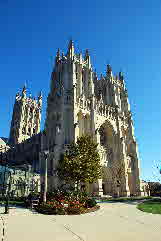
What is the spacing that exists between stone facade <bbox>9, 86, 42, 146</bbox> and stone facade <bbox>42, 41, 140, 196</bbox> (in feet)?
110

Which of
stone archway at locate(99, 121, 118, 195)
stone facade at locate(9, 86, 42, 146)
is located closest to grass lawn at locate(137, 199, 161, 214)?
stone archway at locate(99, 121, 118, 195)

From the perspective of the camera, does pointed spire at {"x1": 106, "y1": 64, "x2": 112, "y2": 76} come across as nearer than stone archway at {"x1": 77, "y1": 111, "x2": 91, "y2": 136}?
No

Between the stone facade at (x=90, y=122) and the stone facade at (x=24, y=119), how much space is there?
3363cm

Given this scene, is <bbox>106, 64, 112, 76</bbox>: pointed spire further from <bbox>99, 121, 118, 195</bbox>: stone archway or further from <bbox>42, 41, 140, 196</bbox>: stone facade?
<bbox>99, 121, 118, 195</bbox>: stone archway

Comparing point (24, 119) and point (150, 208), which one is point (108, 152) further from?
point (24, 119)

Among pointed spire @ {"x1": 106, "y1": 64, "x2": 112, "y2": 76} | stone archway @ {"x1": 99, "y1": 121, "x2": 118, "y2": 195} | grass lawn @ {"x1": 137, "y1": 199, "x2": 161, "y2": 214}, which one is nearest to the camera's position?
grass lawn @ {"x1": 137, "y1": 199, "x2": 161, "y2": 214}

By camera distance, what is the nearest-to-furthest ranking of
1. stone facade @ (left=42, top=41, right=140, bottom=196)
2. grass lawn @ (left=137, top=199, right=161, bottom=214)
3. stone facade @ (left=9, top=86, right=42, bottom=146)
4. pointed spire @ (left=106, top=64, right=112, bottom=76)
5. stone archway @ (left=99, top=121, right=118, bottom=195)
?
grass lawn @ (left=137, top=199, right=161, bottom=214)
stone facade @ (left=42, top=41, right=140, bottom=196)
stone archway @ (left=99, top=121, right=118, bottom=195)
pointed spire @ (left=106, top=64, right=112, bottom=76)
stone facade @ (left=9, top=86, right=42, bottom=146)

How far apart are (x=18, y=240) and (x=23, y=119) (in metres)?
83.0

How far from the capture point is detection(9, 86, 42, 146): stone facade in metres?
84.9

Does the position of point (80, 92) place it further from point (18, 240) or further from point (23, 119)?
point (18, 240)

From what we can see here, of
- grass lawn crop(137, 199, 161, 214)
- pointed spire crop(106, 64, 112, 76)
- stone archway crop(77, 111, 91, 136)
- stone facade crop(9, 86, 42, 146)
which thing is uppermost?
pointed spire crop(106, 64, 112, 76)

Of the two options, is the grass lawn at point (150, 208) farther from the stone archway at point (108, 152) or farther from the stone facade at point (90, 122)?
the stone archway at point (108, 152)

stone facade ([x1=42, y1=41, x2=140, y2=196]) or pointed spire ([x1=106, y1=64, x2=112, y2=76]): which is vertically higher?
pointed spire ([x1=106, y1=64, x2=112, y2=76])

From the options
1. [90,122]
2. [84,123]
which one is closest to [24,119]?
[84,123]
